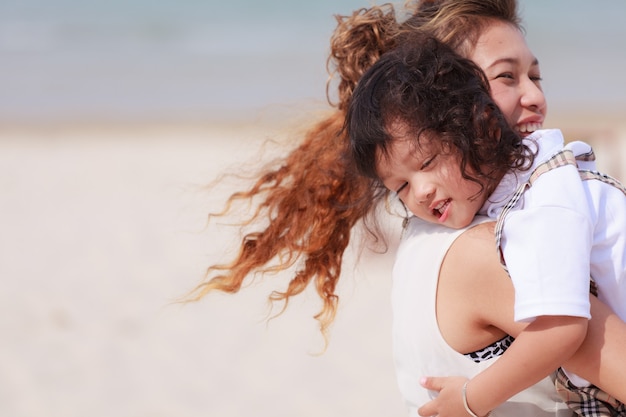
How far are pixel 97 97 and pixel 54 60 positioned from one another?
2.73 meters

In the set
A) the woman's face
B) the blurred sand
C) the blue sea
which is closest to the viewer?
the woman's face

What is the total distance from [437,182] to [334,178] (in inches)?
27.4

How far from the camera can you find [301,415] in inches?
180

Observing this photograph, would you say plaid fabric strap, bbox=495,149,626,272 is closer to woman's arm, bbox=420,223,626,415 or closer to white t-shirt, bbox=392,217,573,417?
woman's arm, bbox=420,223,626,415

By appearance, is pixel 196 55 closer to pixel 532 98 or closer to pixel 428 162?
pixel 532 98

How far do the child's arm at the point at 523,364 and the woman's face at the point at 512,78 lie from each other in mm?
556

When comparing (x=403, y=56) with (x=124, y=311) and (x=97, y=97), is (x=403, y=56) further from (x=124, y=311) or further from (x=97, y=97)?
(x=97, y=97)

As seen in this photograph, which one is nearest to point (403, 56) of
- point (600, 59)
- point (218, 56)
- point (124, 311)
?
point (124, 311)

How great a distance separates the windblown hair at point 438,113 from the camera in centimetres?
193

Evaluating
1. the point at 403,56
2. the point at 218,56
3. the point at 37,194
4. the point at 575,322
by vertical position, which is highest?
the point at 403,56

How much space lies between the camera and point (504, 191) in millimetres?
1956

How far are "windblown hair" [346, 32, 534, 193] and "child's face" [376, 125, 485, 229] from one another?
0.01 metres

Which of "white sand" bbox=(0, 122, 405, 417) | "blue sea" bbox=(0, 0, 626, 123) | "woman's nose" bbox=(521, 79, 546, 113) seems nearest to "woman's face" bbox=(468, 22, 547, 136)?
"woman's nose" bbox=(521, 79, 546, 113)

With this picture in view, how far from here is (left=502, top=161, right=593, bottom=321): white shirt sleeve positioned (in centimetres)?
165
